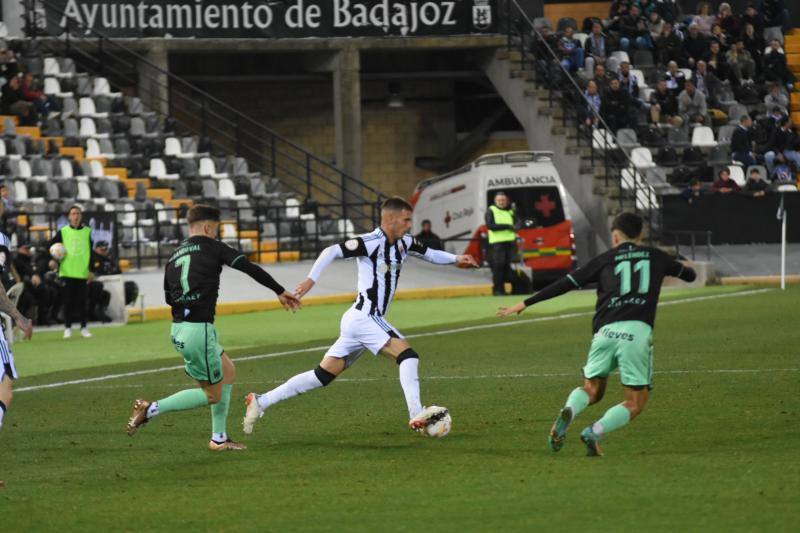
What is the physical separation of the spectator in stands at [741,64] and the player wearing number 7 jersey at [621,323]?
108 feet

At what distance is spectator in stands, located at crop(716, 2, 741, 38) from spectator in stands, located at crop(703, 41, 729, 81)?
3.05 feet

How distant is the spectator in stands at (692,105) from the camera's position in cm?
4122

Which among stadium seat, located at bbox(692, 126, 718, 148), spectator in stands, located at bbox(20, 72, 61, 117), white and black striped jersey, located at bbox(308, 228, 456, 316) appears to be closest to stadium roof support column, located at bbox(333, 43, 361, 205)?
spectator in stands, located at bbox(20, 72, 61, 117)

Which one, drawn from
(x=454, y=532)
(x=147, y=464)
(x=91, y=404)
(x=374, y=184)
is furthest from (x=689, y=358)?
(x=374, y=184)

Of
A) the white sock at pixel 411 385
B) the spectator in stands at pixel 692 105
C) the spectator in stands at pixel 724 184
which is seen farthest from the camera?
the spectator in stands at pixel 692 105

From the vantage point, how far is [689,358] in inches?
724

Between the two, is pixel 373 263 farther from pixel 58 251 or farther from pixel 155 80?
pixel 155 80

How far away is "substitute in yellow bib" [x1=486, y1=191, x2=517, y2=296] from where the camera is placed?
3109 cm

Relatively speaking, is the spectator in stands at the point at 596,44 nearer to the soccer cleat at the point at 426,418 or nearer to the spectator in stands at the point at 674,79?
the spectator in stands at the point at 674,79

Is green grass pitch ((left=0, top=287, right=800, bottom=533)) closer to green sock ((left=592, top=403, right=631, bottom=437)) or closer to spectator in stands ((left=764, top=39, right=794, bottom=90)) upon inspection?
green sock ((left=592, top=403, right=631, bottom=437))

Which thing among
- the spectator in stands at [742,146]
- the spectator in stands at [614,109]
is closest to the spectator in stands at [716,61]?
the spectator in stands at [742,146]

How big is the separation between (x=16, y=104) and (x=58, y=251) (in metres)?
12.9

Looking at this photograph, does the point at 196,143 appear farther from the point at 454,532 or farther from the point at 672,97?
the point at 454,532

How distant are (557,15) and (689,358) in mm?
29433
